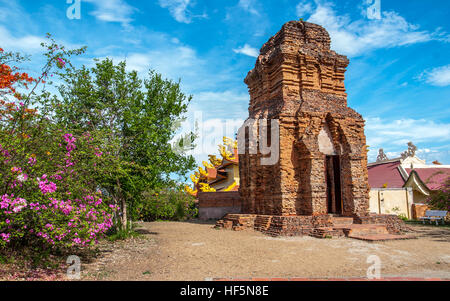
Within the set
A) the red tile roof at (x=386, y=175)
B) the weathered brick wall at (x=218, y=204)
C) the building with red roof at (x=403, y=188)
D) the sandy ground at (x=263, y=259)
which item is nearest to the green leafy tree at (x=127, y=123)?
the sandy ground at (x=263, y=259)

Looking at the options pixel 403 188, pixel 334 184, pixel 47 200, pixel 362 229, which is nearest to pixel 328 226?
pixel 362 229

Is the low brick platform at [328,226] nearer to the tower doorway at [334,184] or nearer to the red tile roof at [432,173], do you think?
the tower doorway at [334,184]

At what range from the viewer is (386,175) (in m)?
23.8

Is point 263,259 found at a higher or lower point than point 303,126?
lower

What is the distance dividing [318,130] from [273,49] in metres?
4.19

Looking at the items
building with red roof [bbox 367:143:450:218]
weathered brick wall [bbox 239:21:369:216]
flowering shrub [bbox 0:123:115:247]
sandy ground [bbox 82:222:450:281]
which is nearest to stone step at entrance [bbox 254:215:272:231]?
weathered brick wall [bbox 239:21:369:216]

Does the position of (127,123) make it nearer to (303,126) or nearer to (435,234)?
(303,126)

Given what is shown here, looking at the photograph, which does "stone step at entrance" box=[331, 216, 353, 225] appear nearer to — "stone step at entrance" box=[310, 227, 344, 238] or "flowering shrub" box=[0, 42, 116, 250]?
"stone step at entrance" box=[310, 227, 344, 238]

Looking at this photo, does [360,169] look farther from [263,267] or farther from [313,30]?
[263,267]

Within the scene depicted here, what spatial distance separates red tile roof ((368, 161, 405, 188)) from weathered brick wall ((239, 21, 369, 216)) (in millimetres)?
11706

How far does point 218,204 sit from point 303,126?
9759 mm

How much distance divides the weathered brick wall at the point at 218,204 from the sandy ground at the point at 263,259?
953cm

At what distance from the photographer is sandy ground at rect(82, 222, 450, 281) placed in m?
5.76

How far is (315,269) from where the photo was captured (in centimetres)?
599
